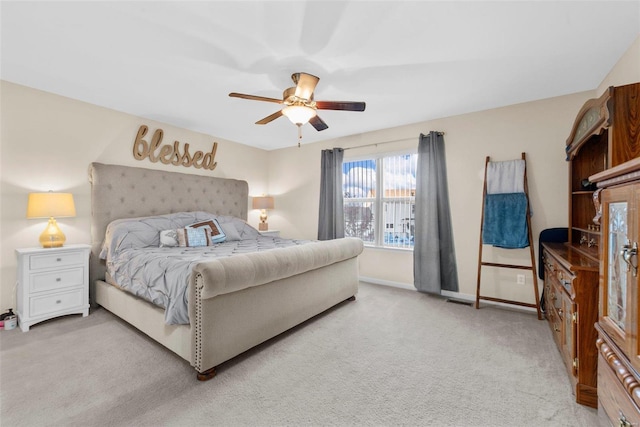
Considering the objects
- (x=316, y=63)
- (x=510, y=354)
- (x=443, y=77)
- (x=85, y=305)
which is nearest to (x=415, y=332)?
(x=510, y=354)

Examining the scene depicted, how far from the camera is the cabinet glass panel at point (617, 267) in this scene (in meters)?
0.97

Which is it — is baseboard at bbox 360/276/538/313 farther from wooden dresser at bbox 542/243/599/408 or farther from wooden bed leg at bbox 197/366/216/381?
wooden bed leg at bbox 197/366/216/381

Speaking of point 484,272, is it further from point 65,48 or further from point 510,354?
point 65,48

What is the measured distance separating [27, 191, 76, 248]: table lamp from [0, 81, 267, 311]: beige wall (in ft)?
0.79

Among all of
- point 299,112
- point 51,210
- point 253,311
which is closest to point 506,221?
point 299,112

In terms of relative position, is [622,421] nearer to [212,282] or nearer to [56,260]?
[212,282]

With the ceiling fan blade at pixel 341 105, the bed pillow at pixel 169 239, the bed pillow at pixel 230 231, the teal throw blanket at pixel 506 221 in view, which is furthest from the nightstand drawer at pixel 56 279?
the teal throw blanket at pixel 506 221

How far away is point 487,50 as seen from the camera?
2.16 m

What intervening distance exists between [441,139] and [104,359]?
4140 mm

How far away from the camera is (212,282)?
5.86ft

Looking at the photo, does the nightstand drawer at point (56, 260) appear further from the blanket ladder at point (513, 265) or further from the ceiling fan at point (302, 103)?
the blanket ladder at point (513, 265)

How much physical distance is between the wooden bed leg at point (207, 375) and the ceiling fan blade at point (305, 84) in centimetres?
220

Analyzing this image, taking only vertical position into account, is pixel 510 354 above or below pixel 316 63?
below

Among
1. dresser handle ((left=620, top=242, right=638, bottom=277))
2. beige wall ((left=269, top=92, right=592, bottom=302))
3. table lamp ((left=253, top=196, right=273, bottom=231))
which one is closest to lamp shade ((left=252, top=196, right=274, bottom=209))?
table lamp ((left=253, top=196, right=273, bottom=231))
